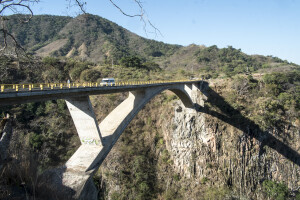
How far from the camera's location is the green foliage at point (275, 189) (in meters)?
22.8

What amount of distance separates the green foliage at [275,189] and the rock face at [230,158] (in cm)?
71

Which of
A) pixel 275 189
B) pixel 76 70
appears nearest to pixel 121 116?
pixel 275 189

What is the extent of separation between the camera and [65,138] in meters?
26.5

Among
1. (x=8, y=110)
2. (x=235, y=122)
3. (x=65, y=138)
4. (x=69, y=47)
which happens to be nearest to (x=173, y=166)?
(x=235, y=122)

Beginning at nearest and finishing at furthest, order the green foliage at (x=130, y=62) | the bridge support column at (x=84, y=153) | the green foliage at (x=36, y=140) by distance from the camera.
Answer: the bridge support column at (x=84, y=153) → the green foliage at (x=36, y=140) → the green foliage at (x=130, y=62)

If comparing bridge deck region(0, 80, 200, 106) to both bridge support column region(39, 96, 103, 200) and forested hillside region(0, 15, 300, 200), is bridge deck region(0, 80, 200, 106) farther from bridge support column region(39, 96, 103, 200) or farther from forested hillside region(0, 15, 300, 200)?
forested hillside region(0, 15, 300, 200)

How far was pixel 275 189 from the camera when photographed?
23.4 meters

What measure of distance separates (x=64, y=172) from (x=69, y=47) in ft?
277

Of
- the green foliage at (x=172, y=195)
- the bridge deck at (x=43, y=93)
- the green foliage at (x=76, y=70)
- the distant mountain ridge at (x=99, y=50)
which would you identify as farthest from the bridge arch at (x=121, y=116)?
the distant mountain ridge at (x=99, y=50)

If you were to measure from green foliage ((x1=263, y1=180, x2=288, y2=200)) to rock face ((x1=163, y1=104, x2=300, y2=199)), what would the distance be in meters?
0.71

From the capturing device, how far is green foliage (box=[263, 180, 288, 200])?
2283 centimetres

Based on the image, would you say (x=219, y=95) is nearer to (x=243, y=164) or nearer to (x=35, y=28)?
(x=243, y=164)

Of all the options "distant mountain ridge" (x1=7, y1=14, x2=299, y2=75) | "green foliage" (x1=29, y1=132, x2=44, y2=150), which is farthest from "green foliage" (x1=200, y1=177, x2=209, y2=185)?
"distant mountain ridge" (x1=7, y1=14, x2=299, y2=75)

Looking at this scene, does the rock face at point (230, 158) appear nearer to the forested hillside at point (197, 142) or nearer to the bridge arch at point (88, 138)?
the forested hillside at point (197, 142)
